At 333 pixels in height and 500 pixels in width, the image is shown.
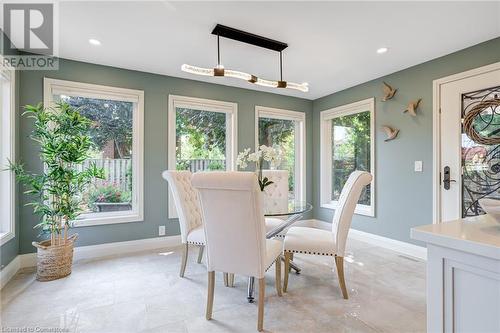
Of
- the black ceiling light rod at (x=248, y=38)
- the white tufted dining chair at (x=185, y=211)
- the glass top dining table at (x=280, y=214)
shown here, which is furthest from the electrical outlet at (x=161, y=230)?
the black ceiling light rod at (x=248, y=38)

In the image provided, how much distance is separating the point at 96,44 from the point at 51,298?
251 centimetres

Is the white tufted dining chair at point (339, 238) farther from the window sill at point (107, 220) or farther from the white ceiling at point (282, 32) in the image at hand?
the window sill at point (107, 220)

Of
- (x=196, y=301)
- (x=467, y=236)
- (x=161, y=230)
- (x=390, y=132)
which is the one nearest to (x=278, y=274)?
(x=196, y=301)

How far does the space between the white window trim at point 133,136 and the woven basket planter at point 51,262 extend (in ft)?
1.68

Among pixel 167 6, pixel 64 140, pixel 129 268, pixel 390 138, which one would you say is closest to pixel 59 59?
pixel 64 140

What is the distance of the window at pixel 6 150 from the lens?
8.63ft

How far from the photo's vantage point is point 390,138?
359cm

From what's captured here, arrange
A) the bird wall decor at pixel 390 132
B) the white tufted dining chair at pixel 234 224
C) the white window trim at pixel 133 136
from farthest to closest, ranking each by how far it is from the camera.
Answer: the bird wall decor at pixel 390 132
the white window trim at pixel 133 136
the white tufted dining chair at pixel 234 224

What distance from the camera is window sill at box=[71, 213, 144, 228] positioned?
3143 millimetres

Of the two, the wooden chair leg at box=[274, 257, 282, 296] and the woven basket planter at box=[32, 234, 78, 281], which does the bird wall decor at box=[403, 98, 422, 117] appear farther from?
the woven basket planter at box=[32, 234, 78, 281]

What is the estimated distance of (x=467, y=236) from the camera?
35.5 inches

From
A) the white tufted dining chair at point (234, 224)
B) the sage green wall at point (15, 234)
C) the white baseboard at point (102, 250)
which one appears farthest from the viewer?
the white baseboard at point (102, 250)

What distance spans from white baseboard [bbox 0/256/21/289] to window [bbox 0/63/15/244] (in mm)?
276

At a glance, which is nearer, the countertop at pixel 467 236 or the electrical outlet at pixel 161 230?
the countertop at pixel 467 236
